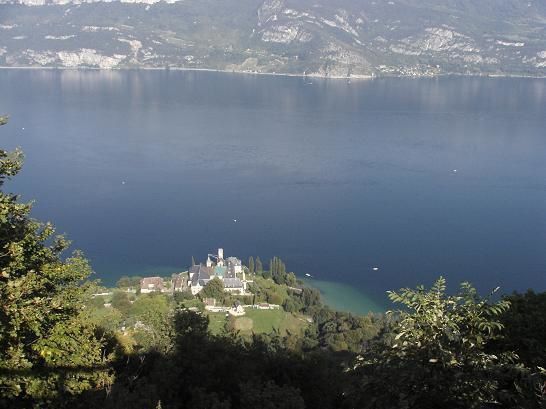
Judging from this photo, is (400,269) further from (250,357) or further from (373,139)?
(373,139)

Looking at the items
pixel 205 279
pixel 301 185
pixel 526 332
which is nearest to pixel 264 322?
pixel 205 279

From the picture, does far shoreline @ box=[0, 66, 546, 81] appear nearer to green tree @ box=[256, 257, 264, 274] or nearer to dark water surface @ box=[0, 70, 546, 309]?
dark water surface @ box=[0, 70, 546, 309]

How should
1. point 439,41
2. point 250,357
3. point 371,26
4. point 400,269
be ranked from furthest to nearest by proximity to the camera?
1. point 371,26
2. point 439,41
3. point 400,269
4. point 250,357

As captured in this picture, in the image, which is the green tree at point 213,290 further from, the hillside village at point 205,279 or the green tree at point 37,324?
the green tree at point 37,324

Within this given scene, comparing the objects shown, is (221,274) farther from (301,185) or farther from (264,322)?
(301,185)

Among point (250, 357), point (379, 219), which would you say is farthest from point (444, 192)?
point (250, 357)

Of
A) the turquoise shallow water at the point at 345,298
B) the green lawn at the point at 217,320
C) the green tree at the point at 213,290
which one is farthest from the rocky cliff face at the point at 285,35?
the green lawn at the point at 217,320
